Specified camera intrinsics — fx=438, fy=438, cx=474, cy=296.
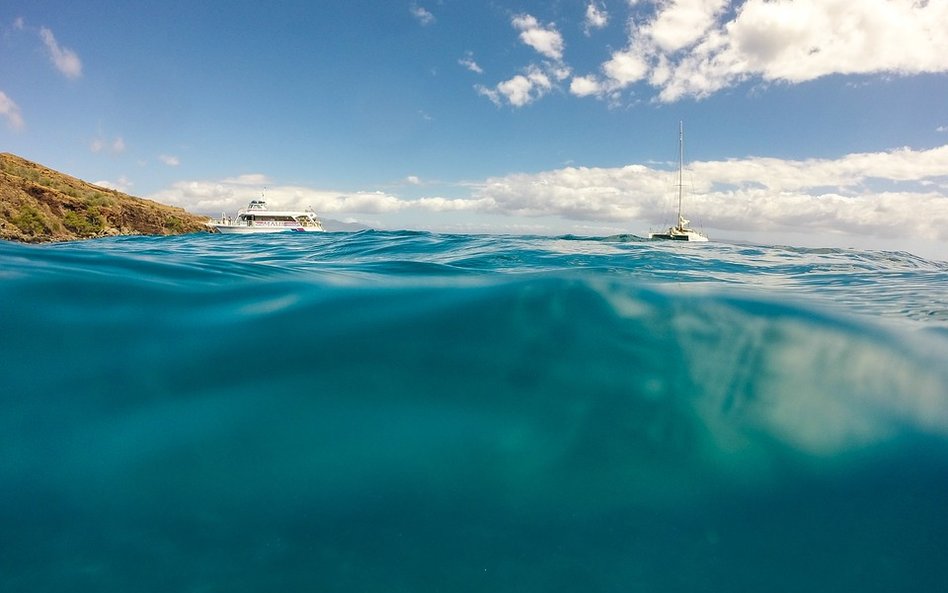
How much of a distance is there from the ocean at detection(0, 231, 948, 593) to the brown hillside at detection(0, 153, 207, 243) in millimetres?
55914

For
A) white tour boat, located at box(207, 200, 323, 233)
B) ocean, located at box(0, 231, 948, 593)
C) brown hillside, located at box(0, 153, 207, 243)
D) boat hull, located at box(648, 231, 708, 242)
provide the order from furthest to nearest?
white tour boat, located at box(207, 200, 323, 233) → boat hull, located at box(648, 231, 708, 242) → brown hillside, located at box(0, 153, 207, 243) → ocean, located at box(0, 231, 948, 593)

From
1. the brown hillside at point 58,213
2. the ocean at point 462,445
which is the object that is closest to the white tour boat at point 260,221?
the brown hillside at point 58,213

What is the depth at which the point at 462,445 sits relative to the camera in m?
2.72

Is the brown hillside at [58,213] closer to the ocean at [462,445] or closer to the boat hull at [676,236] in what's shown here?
the ocean at [462,445]

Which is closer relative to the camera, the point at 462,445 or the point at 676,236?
the point at 462,445

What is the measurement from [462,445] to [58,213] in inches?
2858

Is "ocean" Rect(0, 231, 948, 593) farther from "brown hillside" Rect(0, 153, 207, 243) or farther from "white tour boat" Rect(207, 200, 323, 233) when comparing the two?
"white tour boat" Rect(207, 200, 323, 233)

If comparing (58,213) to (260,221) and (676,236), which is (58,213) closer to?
(260,221)

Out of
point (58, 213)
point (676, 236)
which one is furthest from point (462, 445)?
point (58, 213)

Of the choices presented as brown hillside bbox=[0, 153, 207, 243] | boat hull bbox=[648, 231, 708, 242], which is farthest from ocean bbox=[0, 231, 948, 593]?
brown hillside bbox=[0, 153, 207, 243]

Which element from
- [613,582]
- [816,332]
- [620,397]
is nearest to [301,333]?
[620,397]

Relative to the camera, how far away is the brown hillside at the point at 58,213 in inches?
1843

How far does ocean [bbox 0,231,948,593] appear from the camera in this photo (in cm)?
202

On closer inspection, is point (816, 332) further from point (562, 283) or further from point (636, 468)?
point (636, 468)
